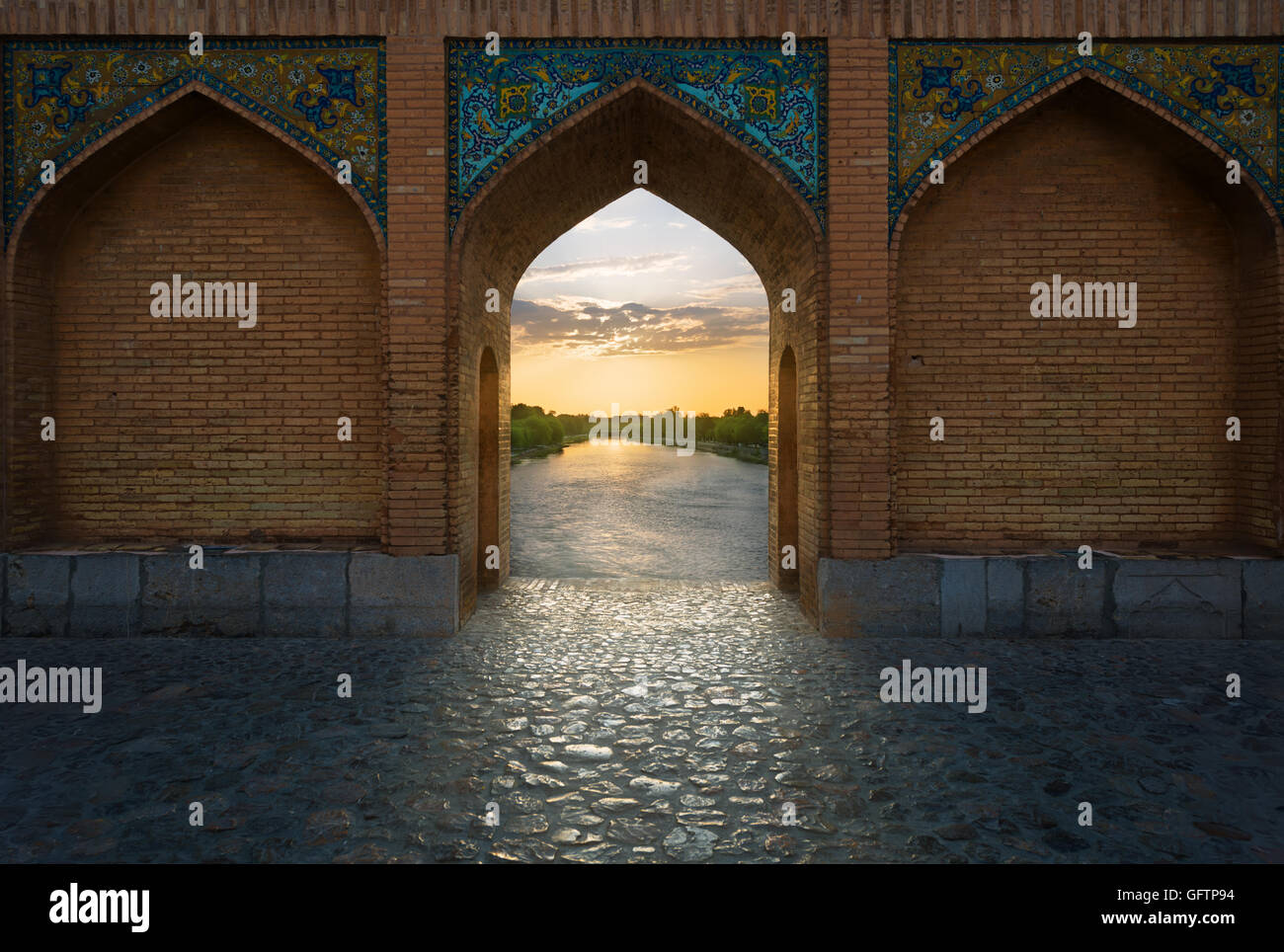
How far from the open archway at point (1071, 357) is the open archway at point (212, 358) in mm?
4751

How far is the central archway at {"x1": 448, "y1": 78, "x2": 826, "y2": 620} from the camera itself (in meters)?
6.18

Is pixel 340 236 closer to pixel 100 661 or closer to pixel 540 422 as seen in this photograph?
pixel 100 661

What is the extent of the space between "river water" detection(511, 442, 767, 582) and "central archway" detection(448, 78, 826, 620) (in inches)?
77.9

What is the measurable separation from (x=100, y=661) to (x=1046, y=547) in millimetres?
7489

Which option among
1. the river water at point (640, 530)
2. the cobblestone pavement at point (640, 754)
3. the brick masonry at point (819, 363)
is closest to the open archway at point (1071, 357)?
the brick masonry at point (819, 363)

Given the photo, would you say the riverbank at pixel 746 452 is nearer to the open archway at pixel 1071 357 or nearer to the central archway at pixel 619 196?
the central archway at pixel 619 196

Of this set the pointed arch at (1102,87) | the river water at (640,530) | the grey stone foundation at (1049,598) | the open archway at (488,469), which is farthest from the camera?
the river water at (640,530)

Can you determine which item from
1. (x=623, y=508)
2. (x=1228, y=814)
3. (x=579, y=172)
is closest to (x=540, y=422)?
(x=623, y=508)

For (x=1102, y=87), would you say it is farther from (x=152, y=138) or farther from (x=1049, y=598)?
(x=152, y=138)

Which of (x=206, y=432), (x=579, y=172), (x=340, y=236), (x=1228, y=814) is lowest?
(x=1228, y=814)

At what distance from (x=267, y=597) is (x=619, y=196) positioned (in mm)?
5096

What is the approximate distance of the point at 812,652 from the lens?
567 centimetres

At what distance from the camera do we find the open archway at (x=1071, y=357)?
6.36m

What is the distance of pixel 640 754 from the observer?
388 cm
